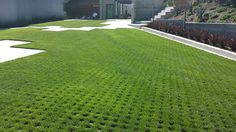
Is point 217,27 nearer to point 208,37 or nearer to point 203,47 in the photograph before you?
point 208,37

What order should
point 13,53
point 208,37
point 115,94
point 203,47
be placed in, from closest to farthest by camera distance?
point 115,94, point 13,53, point 203,47, point 208,37

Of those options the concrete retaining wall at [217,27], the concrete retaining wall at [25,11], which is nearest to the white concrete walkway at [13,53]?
the concrete retaining wall at [217,27]

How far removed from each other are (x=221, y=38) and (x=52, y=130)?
9731mm

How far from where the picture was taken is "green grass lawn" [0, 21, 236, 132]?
13.5 ft

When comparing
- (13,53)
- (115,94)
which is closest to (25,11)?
(13,53)

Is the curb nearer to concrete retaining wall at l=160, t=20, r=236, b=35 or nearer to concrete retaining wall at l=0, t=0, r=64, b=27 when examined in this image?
concrete retaining wall at l=160, t=20, r=236, b=35

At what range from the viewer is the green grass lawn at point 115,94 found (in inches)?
162

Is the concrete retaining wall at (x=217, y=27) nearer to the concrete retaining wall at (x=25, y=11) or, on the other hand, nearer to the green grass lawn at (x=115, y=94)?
the green grass lawn at (x=115, y=94)

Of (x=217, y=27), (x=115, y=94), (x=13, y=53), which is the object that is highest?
(x=217, y=27)

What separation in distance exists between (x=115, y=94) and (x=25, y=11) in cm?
2245

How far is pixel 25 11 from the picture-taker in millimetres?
25234

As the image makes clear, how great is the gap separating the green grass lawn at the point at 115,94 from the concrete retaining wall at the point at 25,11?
15.4 meters

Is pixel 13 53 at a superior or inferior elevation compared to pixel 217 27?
inferior

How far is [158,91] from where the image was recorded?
223 inches
